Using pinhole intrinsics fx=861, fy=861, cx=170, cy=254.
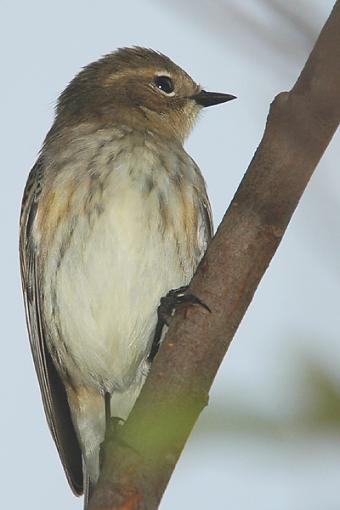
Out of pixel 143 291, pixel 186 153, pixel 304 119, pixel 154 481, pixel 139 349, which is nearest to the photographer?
pixel 304 119

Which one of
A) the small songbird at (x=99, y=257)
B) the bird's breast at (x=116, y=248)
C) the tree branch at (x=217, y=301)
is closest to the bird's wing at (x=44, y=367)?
the small songbird at (x=99, y=257)

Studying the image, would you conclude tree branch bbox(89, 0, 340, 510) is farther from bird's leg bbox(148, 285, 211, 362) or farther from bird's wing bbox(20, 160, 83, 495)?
bird's wing bbox(20, 160, 83, 495)

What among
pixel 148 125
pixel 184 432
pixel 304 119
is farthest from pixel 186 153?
pixel 184 432

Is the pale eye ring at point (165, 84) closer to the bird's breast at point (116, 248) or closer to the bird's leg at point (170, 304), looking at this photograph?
the bird's breast at point (116, 248)

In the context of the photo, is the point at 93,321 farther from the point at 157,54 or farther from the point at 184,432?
the point at 184,432

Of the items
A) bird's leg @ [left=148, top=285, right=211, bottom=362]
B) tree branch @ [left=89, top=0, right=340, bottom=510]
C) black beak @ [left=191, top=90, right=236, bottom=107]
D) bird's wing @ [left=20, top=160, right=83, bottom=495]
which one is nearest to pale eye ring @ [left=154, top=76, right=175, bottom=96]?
black beak @ [left=191, top=90, right=236, bottom=107]

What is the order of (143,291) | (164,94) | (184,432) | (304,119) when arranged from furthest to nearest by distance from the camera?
(164,94), (143,291), (304,119), (184,432)

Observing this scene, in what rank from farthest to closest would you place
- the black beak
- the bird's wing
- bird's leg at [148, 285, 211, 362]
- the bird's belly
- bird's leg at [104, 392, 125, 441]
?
the black beak, the bird's wing, bird's leg at [104, 392, 125, 441], the bird's belly, bird's leg at [148, 285, 211, 362]
